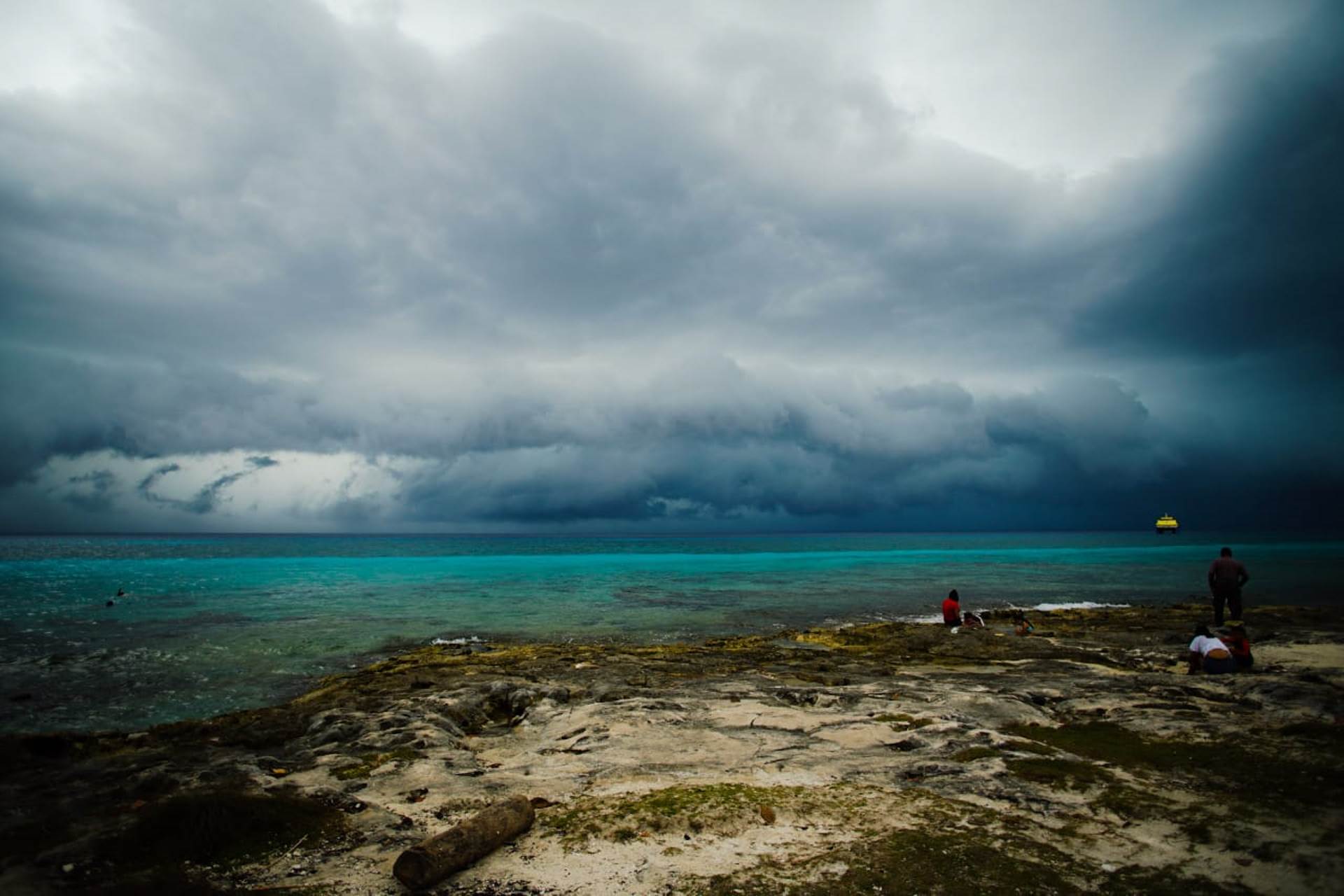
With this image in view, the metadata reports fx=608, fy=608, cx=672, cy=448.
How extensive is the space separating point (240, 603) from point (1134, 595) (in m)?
68.8

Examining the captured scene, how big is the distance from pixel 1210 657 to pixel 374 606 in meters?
46.7

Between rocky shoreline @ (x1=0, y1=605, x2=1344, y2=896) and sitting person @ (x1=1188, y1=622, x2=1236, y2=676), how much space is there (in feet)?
2.51

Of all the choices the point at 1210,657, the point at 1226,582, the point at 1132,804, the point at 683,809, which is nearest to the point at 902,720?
the point at 1132,804

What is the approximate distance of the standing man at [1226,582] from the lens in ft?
Answer: 87.9

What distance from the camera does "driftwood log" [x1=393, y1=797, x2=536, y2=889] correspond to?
6547mm

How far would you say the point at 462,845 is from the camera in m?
6.91

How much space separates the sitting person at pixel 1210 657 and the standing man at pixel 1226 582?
12.8 metres

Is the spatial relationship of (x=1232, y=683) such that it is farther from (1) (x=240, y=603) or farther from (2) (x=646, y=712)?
(1) (x=240, y=603)

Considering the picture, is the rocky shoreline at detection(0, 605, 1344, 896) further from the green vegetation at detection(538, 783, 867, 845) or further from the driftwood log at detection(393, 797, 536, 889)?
the driftwood log at detection(393, 797, 536, 889)

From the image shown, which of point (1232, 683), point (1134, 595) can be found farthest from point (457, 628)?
point (1134, 595)

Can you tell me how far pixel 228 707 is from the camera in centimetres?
1848

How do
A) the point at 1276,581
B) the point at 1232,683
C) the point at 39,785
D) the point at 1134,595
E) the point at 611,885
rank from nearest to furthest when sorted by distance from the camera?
the point at 611,885, the point at 39,785, the point at 1232,683, the point at 1134,595, the point at 1276,581

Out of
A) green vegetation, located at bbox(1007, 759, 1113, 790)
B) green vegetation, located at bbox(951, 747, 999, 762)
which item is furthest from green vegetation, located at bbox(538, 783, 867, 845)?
green vegetation, located at bbox(1007, 759, 1113, 790)

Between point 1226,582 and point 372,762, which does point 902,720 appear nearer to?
point 372,762
